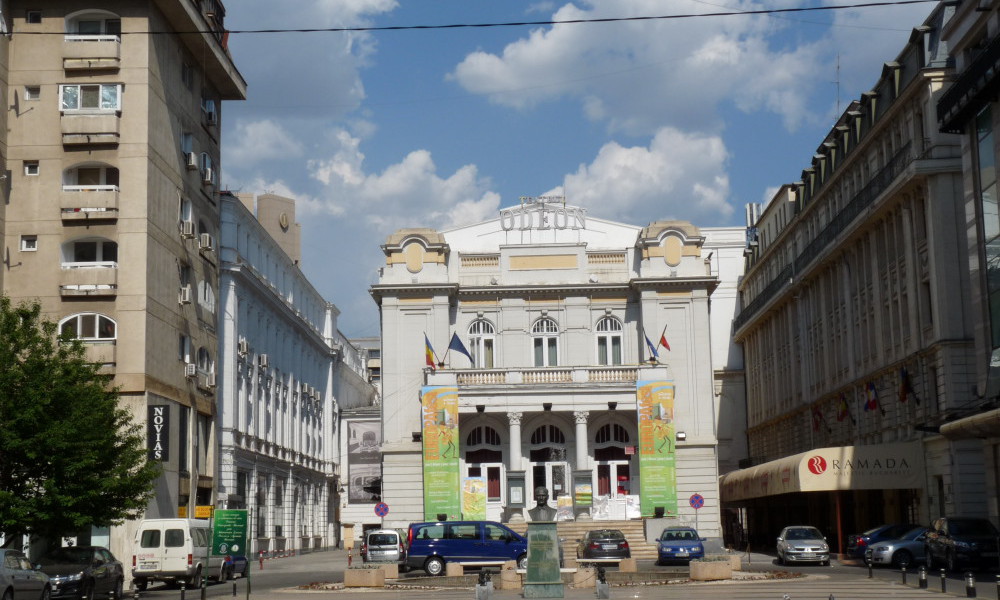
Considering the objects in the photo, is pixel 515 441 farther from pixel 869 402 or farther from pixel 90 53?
pixel 90 53

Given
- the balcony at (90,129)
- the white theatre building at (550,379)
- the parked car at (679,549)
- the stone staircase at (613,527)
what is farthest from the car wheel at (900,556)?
the balcony at (90,129)

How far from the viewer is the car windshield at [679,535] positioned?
48.8m

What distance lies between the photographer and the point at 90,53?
50.6 metres

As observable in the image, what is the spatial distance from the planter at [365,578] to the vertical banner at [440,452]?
24.4m

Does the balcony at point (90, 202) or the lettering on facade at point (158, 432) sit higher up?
the balcony at point (90, 202)

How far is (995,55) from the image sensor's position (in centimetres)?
4012

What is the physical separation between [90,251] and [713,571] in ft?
92.1

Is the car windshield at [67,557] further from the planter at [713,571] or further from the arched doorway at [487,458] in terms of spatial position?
the arched doorway at [487,458]

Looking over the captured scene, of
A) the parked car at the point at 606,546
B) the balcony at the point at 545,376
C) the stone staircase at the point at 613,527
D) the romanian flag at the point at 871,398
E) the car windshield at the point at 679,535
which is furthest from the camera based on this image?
the balcony at the point at 545,376

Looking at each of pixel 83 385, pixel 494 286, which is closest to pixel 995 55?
pixel 83 385

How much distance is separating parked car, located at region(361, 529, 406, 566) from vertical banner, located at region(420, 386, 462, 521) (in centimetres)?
1297

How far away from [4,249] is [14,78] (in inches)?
267

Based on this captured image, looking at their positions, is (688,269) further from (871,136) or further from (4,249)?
(4,249)

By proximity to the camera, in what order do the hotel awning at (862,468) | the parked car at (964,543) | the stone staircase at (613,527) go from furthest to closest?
the stone staircase at (613,527) → the hotel awning at (862,468) → the parked car at (964,543)
